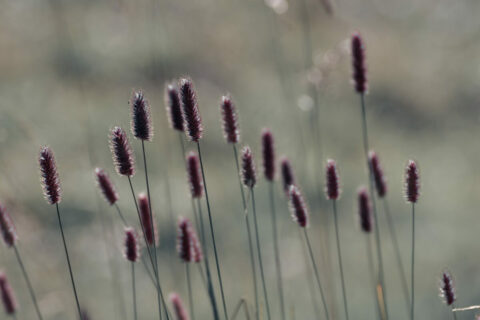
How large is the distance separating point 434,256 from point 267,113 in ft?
7.66

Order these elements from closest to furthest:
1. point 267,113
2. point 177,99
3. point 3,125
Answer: point 177,99, point 3,125, point 267,113

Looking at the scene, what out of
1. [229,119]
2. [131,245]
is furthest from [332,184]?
[131,245]

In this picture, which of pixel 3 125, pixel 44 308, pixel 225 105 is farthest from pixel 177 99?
pixel 44 308

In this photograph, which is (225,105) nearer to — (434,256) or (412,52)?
(434,256)

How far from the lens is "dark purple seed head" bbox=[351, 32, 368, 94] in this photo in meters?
2.52

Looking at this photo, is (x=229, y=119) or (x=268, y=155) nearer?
(x=229, y=119)

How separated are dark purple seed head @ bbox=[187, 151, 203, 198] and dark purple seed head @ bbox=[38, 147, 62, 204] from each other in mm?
584

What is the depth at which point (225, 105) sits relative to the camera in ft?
7.05

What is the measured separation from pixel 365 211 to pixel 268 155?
0.52 metres

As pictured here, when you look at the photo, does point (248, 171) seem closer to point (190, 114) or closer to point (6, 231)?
point (190, 114)

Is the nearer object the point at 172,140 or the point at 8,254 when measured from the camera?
the point at 8,254

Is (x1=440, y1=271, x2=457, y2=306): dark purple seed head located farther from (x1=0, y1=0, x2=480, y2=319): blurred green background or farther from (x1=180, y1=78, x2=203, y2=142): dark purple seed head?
(x1=0, y1=0, x2=480, y2=319): blurred green background

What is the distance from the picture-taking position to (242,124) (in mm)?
6570

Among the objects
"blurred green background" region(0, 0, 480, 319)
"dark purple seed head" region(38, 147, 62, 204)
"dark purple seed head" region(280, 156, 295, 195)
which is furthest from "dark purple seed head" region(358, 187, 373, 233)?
"dark purple seed head" region(38, 147, 62, 204)
